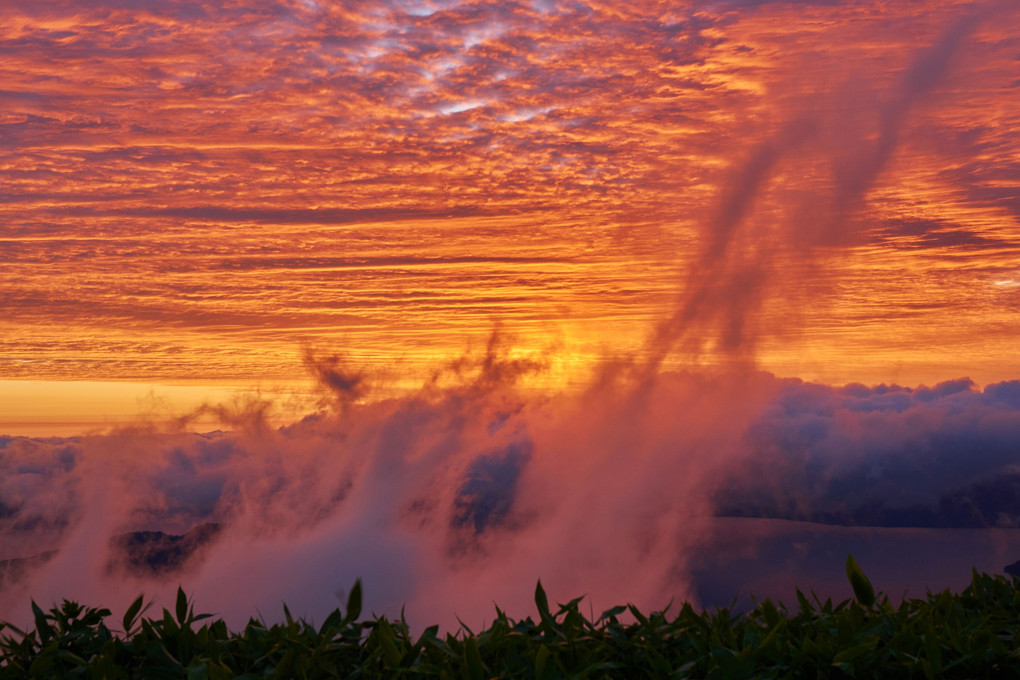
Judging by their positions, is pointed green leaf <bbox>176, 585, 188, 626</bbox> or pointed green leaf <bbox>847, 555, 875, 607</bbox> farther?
pointed green leaf <bbox>847, 555, 875, 607</bbox>

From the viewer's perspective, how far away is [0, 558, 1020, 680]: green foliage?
24.2ft

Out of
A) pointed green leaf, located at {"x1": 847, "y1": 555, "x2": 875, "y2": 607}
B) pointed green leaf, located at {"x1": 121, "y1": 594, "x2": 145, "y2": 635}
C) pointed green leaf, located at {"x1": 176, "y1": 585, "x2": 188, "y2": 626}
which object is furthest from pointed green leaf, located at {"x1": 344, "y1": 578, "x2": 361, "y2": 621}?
pointed green leaf, located at {"x1": 847, "y1": 555, "x2": 875, "y2": 607}

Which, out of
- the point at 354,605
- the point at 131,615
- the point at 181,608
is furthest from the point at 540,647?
the point at 131,615

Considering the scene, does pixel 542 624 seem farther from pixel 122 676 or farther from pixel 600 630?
pixel 122 676

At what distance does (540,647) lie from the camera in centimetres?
705

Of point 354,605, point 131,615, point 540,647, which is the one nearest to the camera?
point 540,647

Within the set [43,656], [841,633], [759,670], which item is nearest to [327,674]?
[43,656]

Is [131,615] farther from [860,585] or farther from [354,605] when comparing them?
[860,585]

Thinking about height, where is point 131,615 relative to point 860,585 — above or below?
above

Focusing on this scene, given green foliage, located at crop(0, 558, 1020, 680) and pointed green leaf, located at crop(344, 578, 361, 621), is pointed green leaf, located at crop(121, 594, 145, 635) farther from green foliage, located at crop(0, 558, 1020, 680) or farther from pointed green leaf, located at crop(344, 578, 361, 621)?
pointed green leaf, located at crop(344, 578, 361, 621)

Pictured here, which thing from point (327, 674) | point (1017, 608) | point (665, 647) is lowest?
point (1017, 608)

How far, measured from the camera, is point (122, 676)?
7.52m

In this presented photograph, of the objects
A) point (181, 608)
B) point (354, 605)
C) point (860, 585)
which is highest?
point (181, 608)

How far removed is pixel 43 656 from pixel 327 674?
2901 mm
